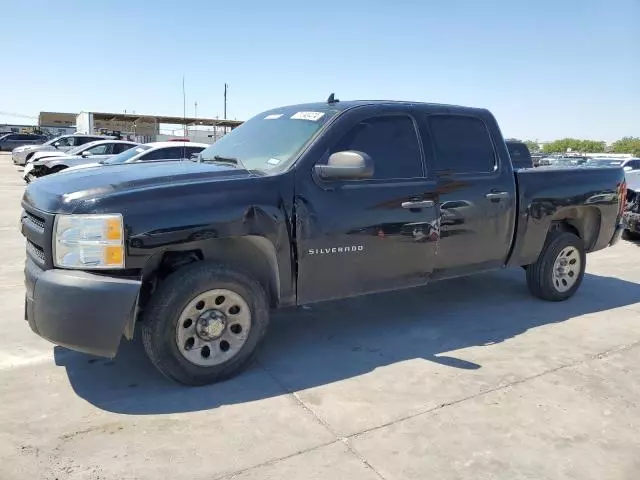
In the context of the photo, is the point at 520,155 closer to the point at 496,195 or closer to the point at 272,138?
the point at 496,195

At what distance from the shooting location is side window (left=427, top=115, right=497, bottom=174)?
15.0 ft

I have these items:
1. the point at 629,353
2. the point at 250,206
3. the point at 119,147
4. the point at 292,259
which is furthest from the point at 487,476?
the point at 119,147

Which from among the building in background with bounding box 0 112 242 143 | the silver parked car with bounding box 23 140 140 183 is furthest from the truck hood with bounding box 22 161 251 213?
the building in background with bounding box 0 112 242 143

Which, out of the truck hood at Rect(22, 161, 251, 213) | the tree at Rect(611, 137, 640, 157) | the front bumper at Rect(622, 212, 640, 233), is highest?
the tree at Rect(611, 137, 640, 157)

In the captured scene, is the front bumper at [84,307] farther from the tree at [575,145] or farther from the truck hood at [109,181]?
the tree at [575,145]

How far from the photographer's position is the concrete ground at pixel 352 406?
2.75m

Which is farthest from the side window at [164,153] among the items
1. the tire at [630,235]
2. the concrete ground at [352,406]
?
the tire at [630,235]

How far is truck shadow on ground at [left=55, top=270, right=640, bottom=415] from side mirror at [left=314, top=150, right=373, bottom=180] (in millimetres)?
1412

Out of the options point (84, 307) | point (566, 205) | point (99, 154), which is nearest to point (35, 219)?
point (84, 307)

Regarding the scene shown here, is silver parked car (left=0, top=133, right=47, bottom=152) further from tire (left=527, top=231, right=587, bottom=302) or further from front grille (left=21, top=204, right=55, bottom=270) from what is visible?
tire (left=527, top=231, right=587, bottom=302)

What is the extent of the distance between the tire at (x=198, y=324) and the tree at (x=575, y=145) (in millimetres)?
96270

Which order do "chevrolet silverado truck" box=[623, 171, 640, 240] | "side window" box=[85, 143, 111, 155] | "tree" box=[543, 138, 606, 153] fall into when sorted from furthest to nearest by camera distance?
1. "tree" box=[543, 138, 606, 153]
2. "side window" box=[85, 143, 111, 155]
3. "chevrolet silverado truck" box=[623, 171, 640, 240]

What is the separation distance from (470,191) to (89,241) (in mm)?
3121

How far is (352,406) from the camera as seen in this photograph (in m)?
3.33
